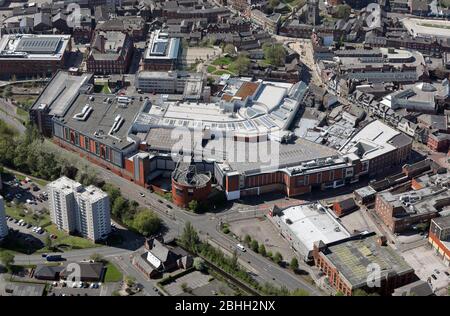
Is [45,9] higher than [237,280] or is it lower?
higher

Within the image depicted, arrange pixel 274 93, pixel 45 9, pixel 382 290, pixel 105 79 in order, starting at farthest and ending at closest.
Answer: pixel 45 9 → pixel 105 79 → pixel 274 93 → pixel 382 290

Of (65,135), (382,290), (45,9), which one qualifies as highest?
(45,9)

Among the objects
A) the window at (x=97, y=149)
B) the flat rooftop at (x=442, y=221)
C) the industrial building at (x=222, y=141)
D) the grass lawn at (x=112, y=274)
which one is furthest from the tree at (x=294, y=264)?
the window at (x=97, y=149)

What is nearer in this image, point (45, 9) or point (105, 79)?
point (105, 79)

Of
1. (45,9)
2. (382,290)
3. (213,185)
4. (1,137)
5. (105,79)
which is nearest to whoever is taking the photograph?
(382,290)

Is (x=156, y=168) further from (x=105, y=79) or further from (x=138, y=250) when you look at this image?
(x=105, y=79)

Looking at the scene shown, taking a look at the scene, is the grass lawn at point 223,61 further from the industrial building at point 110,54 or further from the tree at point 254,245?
the tree at point 254,245

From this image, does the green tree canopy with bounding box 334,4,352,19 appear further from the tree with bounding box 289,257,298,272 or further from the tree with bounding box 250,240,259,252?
the tree with bounding box 289,257,298,272

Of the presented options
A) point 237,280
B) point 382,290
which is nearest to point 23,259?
point 237,280
